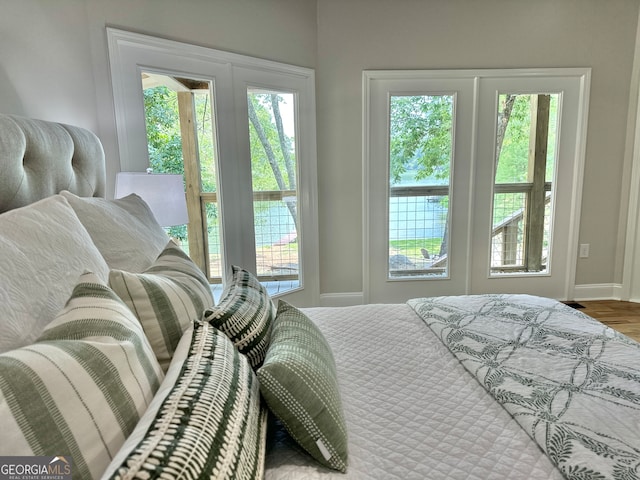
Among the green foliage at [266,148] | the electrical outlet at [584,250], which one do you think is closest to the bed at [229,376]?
the green foliage at [266,148]

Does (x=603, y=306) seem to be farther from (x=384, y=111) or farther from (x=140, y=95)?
(x=140, y=95)

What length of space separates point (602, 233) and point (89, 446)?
4022mm

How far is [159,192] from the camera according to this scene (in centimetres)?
172

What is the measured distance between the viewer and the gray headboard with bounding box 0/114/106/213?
37.4 inches

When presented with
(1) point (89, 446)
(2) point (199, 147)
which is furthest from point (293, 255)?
(1) point (89, 446)

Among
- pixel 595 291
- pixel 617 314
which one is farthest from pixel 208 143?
pixel 595 291

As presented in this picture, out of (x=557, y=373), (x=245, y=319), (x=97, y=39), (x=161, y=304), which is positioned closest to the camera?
(x=161, y=304)

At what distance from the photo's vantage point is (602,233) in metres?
3.32

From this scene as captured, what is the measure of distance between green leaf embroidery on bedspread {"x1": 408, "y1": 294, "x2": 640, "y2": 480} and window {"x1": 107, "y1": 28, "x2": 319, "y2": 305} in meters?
1.51

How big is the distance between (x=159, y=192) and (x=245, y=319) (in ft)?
3.42

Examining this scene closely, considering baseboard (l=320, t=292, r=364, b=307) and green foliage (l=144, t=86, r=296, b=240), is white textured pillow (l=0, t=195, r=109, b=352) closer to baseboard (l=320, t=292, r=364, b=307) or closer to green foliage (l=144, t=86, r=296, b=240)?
green foliage (l=144, t=86, r=296, b=240)

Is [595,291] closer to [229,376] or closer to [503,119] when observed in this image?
[503,119]

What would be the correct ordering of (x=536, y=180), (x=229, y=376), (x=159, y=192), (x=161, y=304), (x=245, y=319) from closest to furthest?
(x=229, y=376) → (x=161, y=304) → (x=245, y=319) → (x=159, y=192) → (x=536, y=180)

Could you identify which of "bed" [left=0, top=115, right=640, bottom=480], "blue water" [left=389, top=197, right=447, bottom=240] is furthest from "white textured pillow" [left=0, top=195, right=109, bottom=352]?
"blue water" [left=389, top=197, right=447, bottom=240]
